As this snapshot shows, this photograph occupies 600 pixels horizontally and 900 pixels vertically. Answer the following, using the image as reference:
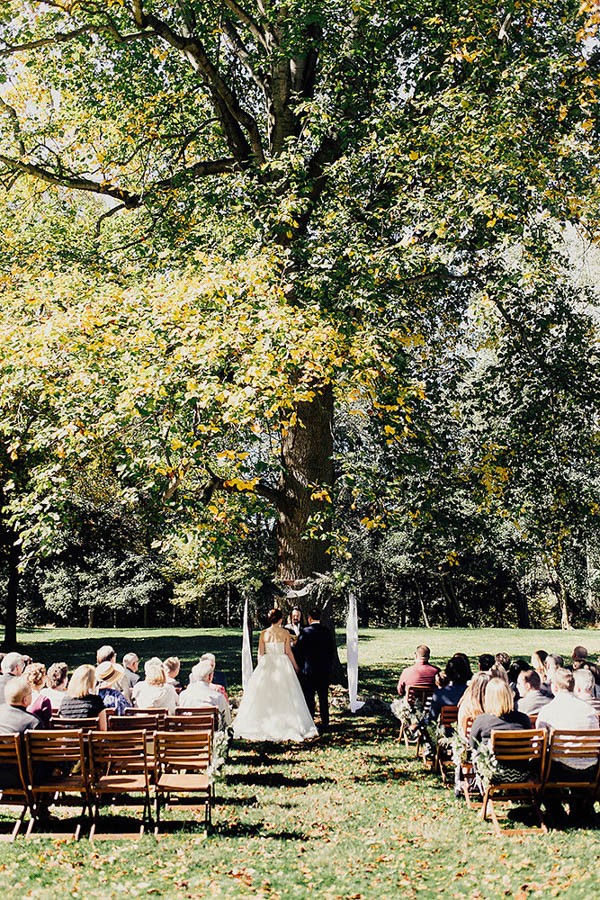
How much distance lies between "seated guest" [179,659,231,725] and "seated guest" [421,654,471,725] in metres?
2.42

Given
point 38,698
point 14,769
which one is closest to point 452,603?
point 38,698

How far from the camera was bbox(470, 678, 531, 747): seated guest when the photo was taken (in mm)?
7793

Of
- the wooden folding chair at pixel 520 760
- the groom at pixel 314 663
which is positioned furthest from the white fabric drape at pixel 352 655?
the wooden folding chair at pixel 520 760

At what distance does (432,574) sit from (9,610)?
2533cm

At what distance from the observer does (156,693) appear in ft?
29.5

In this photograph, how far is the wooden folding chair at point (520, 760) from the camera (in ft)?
24.6

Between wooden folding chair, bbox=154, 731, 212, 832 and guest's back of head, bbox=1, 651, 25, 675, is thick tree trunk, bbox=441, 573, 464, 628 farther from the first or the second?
wooden folding chair, bbox=154, 731, 212, 832

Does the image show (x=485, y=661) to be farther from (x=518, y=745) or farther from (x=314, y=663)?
(x=314, y=663)

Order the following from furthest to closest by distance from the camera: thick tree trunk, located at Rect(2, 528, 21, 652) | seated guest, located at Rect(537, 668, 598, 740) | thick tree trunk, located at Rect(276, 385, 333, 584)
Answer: thick tree trunk, located at Rect(2, 528, 21, 652) < thick tree trunk, located at Rect(276, 385, 333, 584) < seated guest, located at Rect(537, 668, 598, 740)

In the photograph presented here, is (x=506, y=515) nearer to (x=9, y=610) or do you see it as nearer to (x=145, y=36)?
(x=145, y=36)

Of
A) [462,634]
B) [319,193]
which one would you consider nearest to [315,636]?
[319,193]

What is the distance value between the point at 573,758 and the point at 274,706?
5350 millimetres

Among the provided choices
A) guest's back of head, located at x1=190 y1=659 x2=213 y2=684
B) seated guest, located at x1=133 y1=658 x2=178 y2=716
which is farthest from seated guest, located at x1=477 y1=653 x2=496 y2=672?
seated guest, located at x1=133 y1=658 x2=178 y2=716

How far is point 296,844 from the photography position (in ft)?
23.6
